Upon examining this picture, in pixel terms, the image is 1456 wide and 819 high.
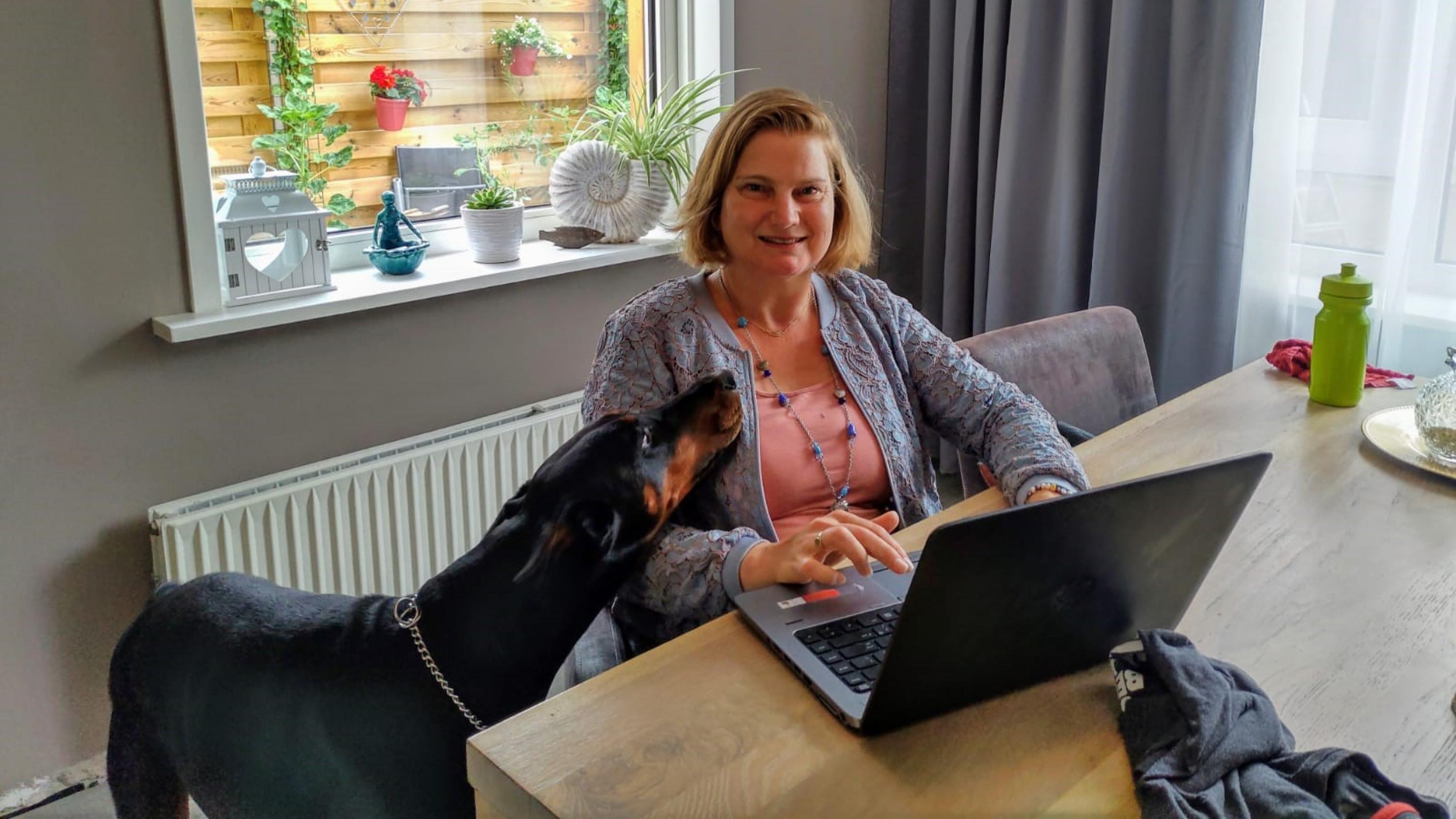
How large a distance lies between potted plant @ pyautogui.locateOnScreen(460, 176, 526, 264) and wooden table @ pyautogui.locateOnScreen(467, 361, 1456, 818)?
49.8 inches

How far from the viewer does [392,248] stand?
222 cm

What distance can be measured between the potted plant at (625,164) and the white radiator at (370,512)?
1.30 ft

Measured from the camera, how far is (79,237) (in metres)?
1.77

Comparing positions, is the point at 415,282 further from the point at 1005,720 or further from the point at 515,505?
the point at 1005,720

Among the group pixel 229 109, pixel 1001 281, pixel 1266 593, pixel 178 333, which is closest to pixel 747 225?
pixel 1266 593

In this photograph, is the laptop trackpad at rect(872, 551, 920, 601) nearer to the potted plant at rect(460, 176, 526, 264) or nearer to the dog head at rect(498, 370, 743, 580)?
the dog head at rect(498, 370, 743, 580)

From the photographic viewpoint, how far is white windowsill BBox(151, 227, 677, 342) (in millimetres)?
1885

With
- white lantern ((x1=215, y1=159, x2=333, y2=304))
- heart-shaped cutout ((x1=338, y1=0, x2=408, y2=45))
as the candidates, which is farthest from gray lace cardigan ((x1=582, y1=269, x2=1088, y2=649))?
heart-shaped cutout ((x1=338, y1=0, x2=408, y2=45))

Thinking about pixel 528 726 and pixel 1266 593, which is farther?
pixel 1266 593

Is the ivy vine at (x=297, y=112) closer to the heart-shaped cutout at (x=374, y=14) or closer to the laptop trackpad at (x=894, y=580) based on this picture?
the heart-shaped cutout at (x=374, y=14)

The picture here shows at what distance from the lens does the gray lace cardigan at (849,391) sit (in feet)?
4.46

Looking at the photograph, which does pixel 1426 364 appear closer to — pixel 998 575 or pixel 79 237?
pixel 998 575

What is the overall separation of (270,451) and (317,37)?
76cm

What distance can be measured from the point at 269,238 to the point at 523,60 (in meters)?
0.74
